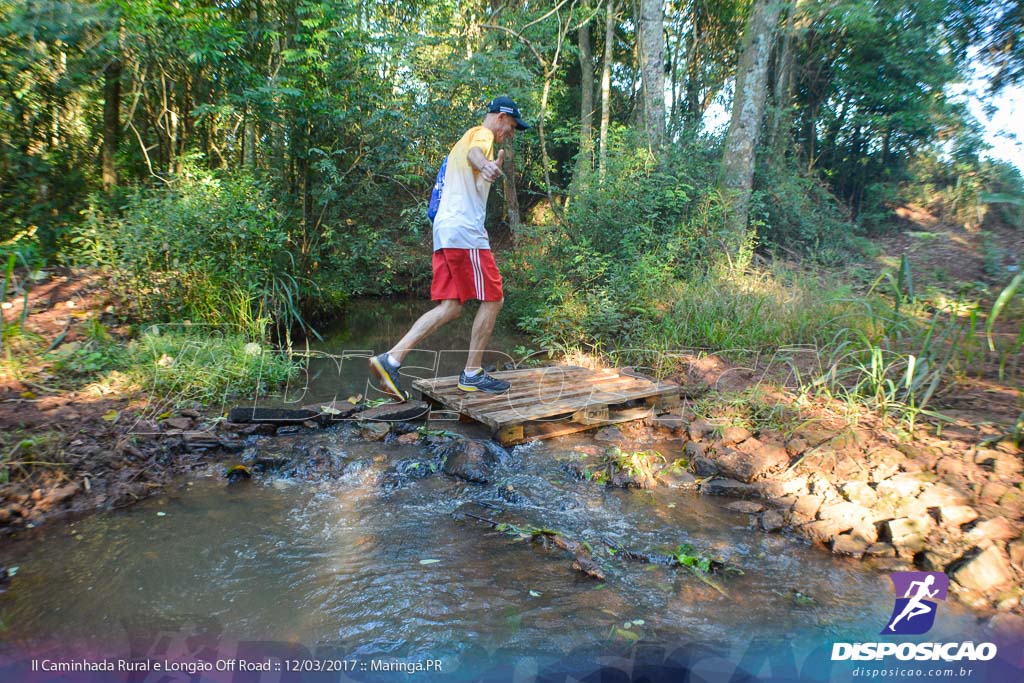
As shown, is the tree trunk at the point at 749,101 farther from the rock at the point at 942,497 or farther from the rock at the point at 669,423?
the rock at the point at 942,497

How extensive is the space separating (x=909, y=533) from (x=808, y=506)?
44 cm

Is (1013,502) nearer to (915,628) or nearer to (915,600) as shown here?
(915,600)

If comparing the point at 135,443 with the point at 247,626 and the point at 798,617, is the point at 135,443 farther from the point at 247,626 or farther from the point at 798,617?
the point at 798,617

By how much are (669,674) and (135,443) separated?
3.10m

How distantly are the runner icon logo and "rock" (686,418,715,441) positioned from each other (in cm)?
163

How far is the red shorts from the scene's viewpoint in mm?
4098

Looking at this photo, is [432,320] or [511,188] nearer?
[432,320]

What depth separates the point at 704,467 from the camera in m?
3.53

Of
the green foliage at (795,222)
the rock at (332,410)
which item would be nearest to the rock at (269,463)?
the rock at (332,410)

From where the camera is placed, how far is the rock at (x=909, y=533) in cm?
261

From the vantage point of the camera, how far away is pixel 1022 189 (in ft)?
29.6

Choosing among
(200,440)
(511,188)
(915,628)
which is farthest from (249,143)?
(915,628)

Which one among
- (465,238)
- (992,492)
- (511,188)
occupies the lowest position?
(992,492)

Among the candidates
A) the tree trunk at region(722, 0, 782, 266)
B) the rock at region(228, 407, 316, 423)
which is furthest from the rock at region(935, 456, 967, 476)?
the tree trunk at region(722, 0, 782, 266)
